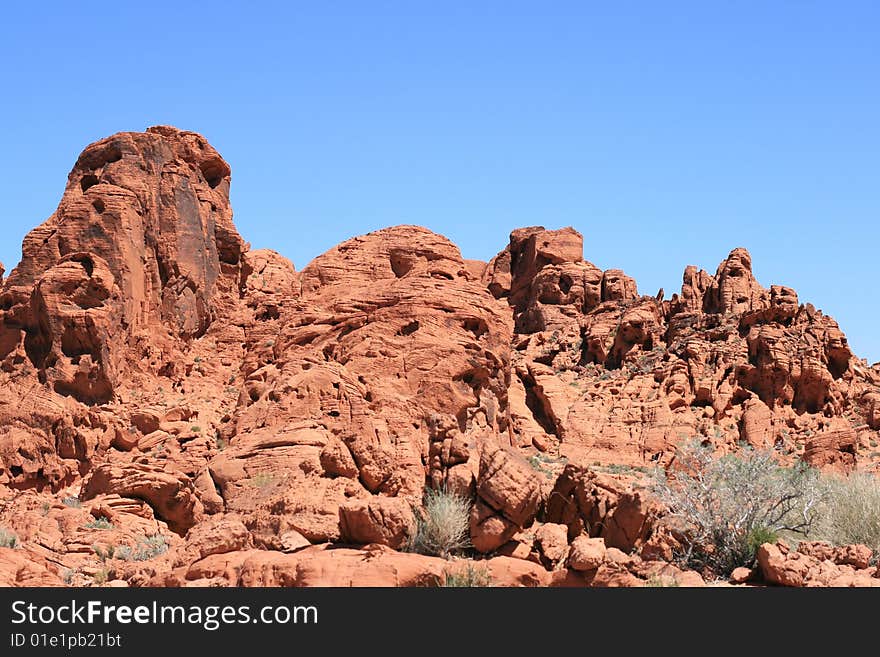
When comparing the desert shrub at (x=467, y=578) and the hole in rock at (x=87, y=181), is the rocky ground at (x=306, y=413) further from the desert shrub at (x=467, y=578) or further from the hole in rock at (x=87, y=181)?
the desert shrub at (x=467, y=578)

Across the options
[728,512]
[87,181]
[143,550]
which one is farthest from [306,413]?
[87,181]

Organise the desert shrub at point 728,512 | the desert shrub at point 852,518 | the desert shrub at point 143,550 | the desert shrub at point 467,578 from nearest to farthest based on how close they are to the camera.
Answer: the desert shrub at point 467,578, the desert shrub at point 728,512, the desert shrub at point 852,518, the desert shrub at point 143,550

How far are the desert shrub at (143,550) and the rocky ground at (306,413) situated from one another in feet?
0.31

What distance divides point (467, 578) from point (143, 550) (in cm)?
944

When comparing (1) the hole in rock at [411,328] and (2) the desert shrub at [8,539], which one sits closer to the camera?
(2) the desert shrub at [8,539]

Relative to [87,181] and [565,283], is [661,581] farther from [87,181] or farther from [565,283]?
[565,283]

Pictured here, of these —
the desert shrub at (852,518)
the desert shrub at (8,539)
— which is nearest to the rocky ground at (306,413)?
the desert shrub at (8,539)

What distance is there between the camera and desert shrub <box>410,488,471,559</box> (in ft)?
56.0

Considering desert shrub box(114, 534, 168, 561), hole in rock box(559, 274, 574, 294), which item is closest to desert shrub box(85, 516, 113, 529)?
desert shrub box(114, 534, 168, 561)

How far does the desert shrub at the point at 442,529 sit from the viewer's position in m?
17.1

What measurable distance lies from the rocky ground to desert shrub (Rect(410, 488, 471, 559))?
0.27 m

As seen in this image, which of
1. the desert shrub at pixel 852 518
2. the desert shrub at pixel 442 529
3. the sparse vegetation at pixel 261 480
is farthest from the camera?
the sparse vegetation at pixel 261 480

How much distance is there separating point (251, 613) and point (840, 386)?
48.0 metres

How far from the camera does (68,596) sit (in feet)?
43.2
